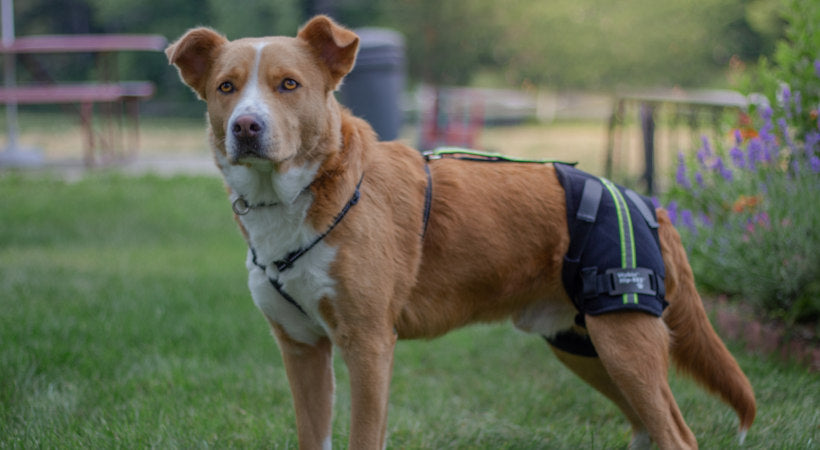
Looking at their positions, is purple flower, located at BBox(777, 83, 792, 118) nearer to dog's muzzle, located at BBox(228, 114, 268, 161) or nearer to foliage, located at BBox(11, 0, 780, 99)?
dog's muzzle, located at BBox(228, 114, 268, 161)

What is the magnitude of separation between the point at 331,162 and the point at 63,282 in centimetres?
462

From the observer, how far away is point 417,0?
24.4 meters

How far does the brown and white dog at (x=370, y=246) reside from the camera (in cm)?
290

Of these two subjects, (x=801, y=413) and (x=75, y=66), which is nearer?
(x=801, y=413)

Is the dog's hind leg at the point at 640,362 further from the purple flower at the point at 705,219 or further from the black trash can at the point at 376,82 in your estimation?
the black trash can at the point at 376,82

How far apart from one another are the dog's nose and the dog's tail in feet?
5.68

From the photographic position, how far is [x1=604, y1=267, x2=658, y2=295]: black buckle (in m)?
3.10

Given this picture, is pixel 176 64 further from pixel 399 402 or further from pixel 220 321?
pixel 220 321

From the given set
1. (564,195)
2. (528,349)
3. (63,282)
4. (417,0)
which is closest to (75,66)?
(417,0)

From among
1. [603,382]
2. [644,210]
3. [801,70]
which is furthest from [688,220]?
[644,210]

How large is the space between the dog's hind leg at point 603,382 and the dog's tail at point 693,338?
40cm

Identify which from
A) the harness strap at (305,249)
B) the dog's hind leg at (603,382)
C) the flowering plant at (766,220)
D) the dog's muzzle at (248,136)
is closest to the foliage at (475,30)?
the flowering plant at (766,220)

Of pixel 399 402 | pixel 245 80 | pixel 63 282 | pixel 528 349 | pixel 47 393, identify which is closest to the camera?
pixel 245 80

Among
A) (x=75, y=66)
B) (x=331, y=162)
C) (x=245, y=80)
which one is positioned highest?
(x=245, y=80)
